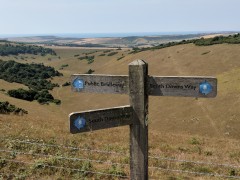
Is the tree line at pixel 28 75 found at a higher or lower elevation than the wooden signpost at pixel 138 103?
lower

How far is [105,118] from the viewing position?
598cm

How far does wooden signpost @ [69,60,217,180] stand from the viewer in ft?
19.0

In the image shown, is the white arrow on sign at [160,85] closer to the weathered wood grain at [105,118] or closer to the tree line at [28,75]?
the weathered wood grain at [105,118]

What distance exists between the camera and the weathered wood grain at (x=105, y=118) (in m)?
5.90

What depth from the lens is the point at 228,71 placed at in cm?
6097

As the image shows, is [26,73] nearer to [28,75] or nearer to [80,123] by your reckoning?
[28,75]

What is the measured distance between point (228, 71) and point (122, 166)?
5566cm

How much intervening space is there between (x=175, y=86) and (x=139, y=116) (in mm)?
801

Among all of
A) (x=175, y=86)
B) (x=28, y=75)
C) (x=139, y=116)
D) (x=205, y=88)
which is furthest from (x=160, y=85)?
(x=28, y=75)

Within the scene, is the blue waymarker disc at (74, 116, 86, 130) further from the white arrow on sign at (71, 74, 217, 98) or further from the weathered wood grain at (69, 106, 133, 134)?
the white arrow on sign at (71, 74, 217, 98)

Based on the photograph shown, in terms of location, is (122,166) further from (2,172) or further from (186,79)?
(186,79)

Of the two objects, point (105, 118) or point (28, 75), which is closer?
point (105, 118)

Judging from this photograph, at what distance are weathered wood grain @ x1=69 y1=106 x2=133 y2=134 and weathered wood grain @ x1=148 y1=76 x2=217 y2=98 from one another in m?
0.55

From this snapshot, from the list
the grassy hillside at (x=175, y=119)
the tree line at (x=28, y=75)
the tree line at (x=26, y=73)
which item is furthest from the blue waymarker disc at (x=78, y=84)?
the tree line at (x=26, y=73)
